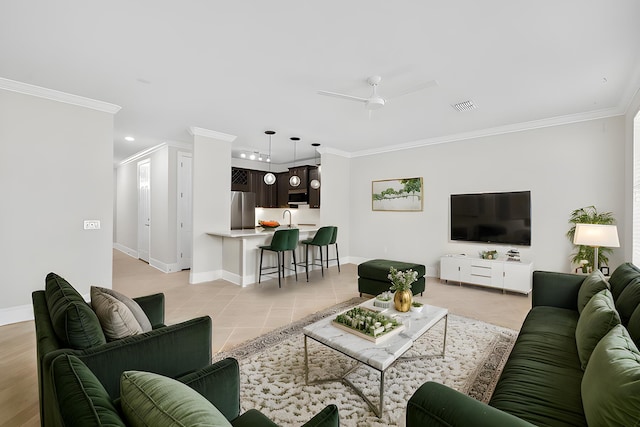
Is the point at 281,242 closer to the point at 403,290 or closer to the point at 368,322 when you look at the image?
the point at 403,290

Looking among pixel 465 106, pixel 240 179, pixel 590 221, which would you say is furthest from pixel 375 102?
pixel 240 179

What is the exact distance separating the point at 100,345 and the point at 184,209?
17.4 ft

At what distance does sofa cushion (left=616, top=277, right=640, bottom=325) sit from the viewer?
1.80 m

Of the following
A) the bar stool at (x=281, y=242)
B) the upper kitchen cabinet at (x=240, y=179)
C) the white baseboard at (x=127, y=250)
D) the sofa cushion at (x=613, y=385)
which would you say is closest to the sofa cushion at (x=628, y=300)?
the sofa cushion at (x=613, y=385)

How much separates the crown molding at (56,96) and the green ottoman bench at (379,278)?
13.1ft

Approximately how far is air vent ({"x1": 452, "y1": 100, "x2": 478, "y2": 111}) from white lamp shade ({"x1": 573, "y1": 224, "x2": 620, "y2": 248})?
6.14 feet

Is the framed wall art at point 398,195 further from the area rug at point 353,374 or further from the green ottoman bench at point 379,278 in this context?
the area rug at point 353,374

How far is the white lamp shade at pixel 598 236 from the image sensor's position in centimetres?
304

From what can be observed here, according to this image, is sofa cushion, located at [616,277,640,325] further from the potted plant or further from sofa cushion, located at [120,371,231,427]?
sofa cushion, located at [120,371,231,427]

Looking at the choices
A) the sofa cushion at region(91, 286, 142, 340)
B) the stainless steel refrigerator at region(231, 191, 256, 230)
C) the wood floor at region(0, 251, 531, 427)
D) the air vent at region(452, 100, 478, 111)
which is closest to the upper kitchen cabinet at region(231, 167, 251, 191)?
the stainless steel refrigerator at region(231, 191, 256, 230)

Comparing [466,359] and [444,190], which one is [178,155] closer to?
[444,190]

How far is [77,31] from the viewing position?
2324 millimetres

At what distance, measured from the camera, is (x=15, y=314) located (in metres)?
3.30

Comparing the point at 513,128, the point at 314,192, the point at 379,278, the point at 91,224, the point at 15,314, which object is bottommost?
the point at 15,314
